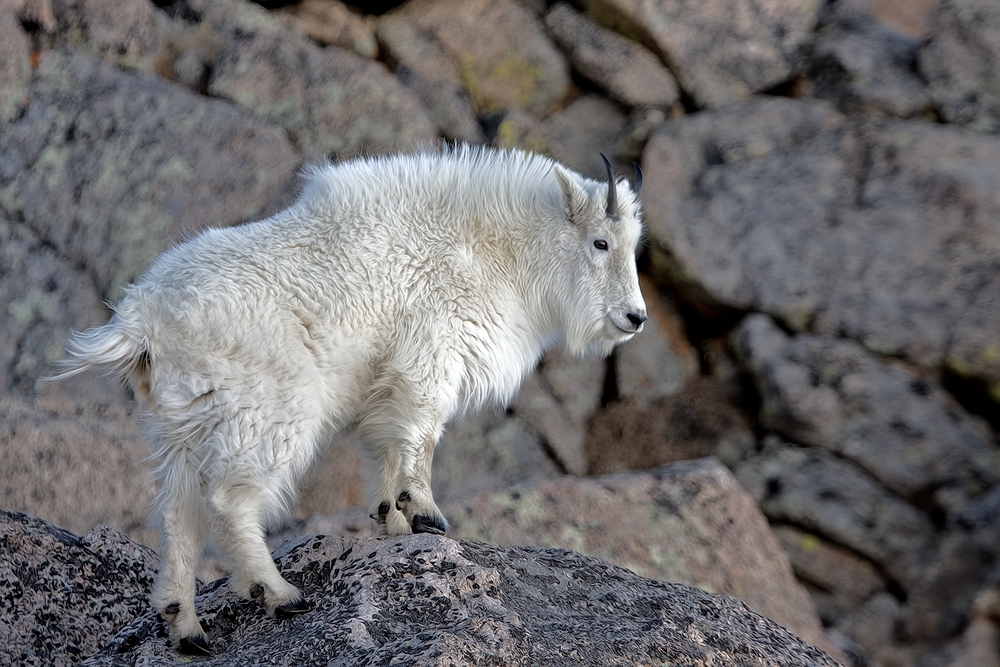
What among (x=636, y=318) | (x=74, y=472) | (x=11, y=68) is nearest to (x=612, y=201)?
(x=636, y=318)

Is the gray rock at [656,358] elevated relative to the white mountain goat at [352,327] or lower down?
lower down

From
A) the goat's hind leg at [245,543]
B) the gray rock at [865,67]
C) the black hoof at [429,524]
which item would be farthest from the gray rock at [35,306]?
the gray rock at [865,67]

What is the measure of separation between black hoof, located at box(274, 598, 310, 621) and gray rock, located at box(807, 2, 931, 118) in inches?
366

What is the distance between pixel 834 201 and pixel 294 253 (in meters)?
7.44

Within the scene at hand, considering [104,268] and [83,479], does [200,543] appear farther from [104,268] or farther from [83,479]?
[104,268]

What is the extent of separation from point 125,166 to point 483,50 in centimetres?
459

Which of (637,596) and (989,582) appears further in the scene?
(989,582)

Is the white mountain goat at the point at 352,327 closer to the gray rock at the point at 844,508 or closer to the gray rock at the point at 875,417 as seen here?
the gray rock at the point at 844,508

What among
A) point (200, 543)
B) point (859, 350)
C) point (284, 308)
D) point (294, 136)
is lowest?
point (859, 350)

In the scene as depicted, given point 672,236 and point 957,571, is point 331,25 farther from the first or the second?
point 957,571

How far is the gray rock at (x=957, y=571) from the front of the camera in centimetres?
821

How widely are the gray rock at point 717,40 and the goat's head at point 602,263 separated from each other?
644 centimetres

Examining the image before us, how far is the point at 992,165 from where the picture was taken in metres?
10.1

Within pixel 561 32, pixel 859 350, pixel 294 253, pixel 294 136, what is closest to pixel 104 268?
pixel 294 136
